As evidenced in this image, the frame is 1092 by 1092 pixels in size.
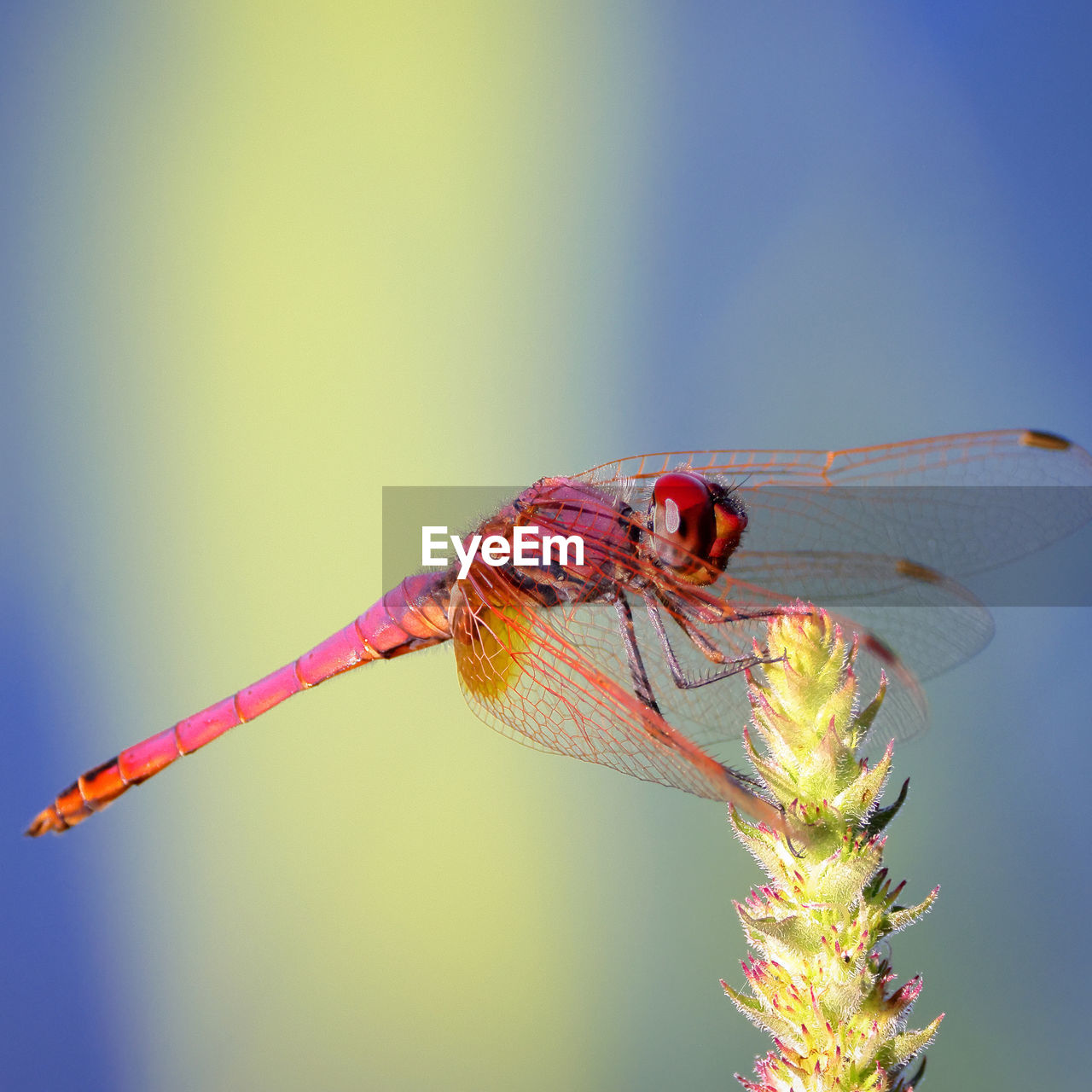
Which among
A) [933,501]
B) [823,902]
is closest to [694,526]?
[933,501]

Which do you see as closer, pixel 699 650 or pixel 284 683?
pixel 699 650

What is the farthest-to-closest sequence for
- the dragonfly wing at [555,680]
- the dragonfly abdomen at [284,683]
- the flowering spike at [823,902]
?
the dragonfly abdomen at [284,683], the dragonfly wing at [555,680], the flowering spike at [823,902]

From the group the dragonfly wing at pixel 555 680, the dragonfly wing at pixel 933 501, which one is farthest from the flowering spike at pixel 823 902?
the dragonfly wing at pixel 933 501

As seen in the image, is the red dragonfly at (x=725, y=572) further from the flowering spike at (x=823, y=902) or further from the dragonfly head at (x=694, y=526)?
the flowering spike at (x=823, y=902)

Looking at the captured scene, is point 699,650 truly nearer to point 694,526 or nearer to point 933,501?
point 694,526

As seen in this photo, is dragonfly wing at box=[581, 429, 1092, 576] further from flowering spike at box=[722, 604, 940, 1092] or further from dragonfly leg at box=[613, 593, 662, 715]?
flowering spike at box=[722, 604, 940, 1092]

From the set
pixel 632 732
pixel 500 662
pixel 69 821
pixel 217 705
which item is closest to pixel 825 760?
pixel 632 732

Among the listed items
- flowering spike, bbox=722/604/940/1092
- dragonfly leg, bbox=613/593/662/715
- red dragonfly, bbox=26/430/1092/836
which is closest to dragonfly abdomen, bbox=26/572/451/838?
red dragonfly, bbox=26/430/1092/836
